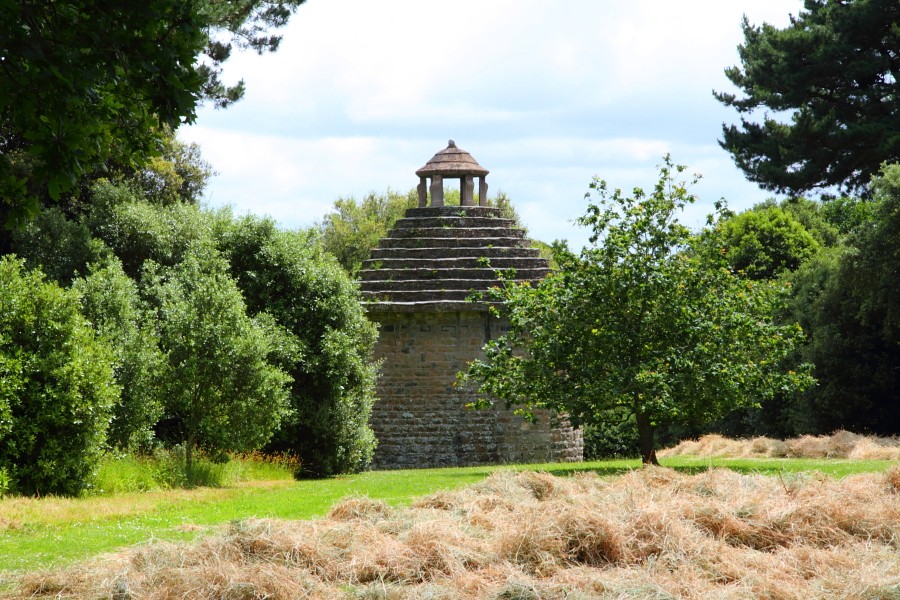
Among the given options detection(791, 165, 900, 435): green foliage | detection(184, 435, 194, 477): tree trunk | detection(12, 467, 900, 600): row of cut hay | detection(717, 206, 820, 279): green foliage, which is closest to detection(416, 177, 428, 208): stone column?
detection(184, 435, 194, 477): tree trunk

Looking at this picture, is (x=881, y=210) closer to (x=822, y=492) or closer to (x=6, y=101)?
(x=822, y=492)

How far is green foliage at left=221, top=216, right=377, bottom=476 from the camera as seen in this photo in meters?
21.9

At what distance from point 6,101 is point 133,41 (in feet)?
3.34

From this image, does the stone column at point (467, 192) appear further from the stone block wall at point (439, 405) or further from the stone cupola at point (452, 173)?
the stone block wall at point (439, 405)

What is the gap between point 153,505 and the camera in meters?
14.0

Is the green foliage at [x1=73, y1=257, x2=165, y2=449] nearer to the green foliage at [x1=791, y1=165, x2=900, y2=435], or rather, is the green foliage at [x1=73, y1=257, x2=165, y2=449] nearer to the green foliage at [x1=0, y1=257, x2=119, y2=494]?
the green foliage at [x1=0, y1=257, x2=119, y2=494]

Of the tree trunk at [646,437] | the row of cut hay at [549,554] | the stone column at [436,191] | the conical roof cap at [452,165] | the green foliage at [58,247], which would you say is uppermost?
the conical roof cap at [452,165]

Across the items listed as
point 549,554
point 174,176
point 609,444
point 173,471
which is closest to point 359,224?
point 174,176

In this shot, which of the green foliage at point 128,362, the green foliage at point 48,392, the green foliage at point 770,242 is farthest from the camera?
the green foliage at point 770,242

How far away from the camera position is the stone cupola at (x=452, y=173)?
25594mm

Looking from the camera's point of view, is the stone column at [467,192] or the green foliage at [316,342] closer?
the green foliage at [316,342]

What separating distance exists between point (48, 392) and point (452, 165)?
42.0ft

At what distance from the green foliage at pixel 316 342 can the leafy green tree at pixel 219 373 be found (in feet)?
8.05

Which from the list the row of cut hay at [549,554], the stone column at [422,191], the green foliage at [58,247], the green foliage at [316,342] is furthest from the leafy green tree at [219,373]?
the row of cut hay at [549,554]
